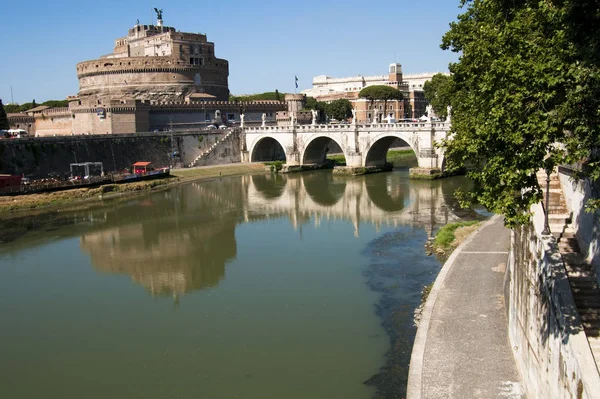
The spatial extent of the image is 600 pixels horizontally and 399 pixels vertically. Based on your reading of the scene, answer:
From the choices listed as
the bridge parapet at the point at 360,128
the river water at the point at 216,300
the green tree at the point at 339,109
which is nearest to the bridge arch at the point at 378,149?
the bridge parapet at the point at 360,128

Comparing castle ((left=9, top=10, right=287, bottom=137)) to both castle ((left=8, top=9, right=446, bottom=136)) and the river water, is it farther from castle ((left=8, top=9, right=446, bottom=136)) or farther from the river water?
the river water

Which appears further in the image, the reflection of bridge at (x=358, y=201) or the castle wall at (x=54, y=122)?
the castle wall at (x=54, y=122)

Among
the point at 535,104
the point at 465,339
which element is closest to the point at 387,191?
the point at 465,339

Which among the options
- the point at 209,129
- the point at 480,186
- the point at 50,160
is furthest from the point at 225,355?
the point at 209,129

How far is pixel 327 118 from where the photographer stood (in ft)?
222

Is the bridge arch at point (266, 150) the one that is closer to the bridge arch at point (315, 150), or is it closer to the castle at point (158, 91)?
the castle at point (158, 91)

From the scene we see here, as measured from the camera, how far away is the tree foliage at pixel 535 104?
675cm

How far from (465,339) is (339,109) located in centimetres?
5813

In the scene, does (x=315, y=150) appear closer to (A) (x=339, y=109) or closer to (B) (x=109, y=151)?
(B) (x=109, y=151)

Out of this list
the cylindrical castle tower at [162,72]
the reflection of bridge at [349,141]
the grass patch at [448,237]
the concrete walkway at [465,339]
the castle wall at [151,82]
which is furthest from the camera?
the cylindrical castle tower at [162,72]

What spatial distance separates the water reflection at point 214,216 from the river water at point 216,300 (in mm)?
123

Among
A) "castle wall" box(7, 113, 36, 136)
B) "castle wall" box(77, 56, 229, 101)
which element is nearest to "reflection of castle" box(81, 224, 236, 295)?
"castle wall" box(77, 56, 229, 101)

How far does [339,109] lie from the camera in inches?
2628

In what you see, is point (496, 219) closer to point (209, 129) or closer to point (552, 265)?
point (552, 265)
